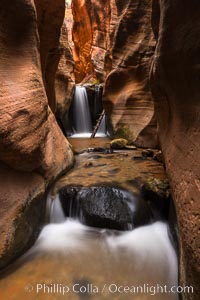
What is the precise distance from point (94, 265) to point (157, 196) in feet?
→ 5.45

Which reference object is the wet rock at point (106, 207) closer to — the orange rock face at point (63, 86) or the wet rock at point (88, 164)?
the wet rock at point (88, 164)

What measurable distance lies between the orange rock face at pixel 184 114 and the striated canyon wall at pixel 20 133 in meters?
2.05

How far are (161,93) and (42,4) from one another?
464cm

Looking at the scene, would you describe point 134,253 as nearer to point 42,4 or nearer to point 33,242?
point 33,242

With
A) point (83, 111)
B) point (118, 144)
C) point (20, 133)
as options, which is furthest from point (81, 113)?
point (20, 133)

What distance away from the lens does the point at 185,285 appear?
2.21 metres

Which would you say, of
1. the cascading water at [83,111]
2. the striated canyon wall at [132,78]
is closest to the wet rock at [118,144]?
the striated canyon wall at [132,78]

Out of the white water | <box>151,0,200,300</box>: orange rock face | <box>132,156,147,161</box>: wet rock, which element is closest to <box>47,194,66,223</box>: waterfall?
the white water

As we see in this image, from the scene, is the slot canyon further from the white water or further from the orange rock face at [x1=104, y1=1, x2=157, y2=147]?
the orange rock face at [x1=104, y1=1, x2=157, y2=147]

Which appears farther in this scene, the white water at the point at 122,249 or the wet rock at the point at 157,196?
the wet rock at the point at 157,196

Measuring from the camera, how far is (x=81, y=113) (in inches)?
516

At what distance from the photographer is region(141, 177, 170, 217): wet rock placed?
12.8 feet

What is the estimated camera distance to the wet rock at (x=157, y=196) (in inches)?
154

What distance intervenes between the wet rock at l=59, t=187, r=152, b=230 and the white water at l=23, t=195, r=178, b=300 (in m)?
0.13
